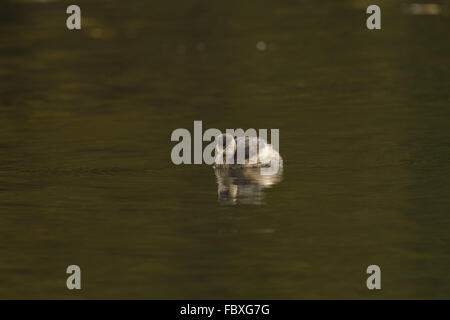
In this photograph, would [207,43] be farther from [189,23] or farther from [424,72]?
[424,72]

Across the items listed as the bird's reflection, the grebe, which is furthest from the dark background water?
the grebe

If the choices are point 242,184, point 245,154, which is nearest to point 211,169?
point 245,154

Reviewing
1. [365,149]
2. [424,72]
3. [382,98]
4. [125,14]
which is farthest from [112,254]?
[125,14]

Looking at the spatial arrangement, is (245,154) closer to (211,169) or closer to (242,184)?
(211,169)

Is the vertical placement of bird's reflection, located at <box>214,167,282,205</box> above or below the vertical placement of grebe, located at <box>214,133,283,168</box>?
below

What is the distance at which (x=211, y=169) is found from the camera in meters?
16.0

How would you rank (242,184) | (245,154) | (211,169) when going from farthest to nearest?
(211,169), (245,154), (242,184)

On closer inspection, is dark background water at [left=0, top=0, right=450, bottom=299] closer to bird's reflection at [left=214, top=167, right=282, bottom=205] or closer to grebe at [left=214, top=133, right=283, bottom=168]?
bird's reflection at [left=214, top=167, right=282, bottom=205]

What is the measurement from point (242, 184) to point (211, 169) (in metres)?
0.87

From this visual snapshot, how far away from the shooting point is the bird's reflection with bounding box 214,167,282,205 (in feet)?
47.1

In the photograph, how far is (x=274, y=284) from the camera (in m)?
11.3

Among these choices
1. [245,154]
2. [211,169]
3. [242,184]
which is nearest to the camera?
[242,184]

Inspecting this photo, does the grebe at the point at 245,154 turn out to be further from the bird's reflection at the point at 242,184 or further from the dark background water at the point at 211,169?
the dark background water at the point at 211,169

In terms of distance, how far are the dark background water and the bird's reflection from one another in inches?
5.6
